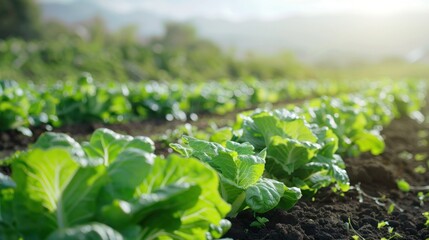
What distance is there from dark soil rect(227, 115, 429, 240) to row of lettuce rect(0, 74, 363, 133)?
4643mm

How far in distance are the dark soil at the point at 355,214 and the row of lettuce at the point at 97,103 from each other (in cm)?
464

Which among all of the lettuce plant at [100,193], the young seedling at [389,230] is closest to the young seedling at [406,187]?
the young seedling at [389,230]

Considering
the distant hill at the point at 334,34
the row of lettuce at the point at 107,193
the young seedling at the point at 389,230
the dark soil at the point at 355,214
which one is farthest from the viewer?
the distant hill at the point at 334,34

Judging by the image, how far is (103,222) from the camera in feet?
7.50

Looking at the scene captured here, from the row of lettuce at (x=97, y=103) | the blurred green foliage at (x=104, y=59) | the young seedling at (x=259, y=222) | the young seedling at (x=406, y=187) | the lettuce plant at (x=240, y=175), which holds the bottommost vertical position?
the blurred green foliage at (x=104, y=59)

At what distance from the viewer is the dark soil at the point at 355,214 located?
3367 mm

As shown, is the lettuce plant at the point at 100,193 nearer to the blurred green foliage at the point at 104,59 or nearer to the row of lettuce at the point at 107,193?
the row of lettuce at the point at 107,193

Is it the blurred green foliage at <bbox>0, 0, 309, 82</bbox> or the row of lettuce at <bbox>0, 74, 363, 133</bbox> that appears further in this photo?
the blurred green foliage at <bbox>0, 0, 309, 82</bbox>

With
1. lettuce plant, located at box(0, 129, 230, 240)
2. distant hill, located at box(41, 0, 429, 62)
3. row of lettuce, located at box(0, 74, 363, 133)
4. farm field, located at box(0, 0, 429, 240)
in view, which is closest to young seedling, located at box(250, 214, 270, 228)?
farm field, located at box(0, 0, 429, 240)

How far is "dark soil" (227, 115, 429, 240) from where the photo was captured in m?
3.37

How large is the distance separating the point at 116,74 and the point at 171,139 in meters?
17.3

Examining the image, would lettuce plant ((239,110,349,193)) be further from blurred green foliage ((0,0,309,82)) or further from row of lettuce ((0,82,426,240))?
blurred green foliage ((0,0,309,82))

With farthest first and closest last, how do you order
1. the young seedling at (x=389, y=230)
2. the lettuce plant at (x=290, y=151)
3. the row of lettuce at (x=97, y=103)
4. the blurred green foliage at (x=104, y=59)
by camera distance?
the blurred green foliage at (x=104, y=59)
the row of lettuce at (x=97, y=103)
the lettuce plant at (x=290, y=151)
the young seedling at (x=389, y=230)

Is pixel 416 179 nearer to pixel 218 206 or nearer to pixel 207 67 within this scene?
pixel 218 206
